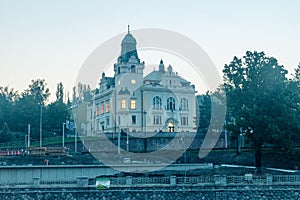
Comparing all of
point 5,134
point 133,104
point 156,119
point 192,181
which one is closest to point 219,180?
point 192,181

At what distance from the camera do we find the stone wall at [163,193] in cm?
2823

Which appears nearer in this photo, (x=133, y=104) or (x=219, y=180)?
(x=219, y=180)

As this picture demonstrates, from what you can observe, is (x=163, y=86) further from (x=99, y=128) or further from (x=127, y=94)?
(x=99, y=128)

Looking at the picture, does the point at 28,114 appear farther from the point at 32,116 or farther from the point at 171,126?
the point at 171,126

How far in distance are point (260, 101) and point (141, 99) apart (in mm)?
30355

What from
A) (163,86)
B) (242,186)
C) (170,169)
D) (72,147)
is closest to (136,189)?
(242,186)

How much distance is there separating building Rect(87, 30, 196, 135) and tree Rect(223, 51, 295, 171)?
24826 mm

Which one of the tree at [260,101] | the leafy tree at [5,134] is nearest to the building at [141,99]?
the leafy tree at [5,134]

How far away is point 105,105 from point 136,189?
41.3 m

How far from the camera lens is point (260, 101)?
39344 mm

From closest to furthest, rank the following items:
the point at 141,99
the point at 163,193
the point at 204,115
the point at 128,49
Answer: the point at 163,193 → the point at 204,115 → the point at 141,99 → the point at 128,49

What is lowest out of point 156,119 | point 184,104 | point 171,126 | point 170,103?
point 171,126

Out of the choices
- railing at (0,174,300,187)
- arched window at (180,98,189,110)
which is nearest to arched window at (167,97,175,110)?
arched window at (180,98,189,110)

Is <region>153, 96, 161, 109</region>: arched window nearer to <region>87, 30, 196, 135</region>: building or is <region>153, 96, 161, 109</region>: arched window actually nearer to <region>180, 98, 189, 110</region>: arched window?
<region>87, 30, 196, 135</region>: building
